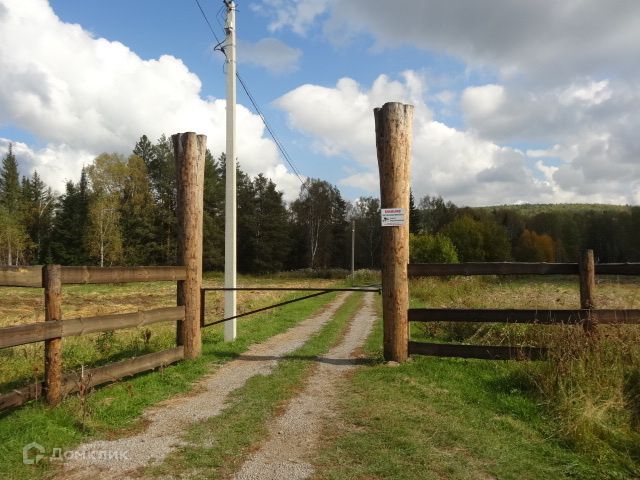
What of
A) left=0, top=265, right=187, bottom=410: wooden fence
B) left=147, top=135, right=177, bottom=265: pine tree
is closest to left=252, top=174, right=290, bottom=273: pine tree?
left=147, top=135, right=177, bottom=265: pine tree

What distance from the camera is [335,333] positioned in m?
11.4

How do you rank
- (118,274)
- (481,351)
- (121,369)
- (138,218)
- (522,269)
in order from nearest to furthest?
1. (121,369)
2. (118,274)
3. (481,351)
4. (522,269)
5. (138,218)

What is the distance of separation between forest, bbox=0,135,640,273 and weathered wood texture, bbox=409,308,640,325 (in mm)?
29548

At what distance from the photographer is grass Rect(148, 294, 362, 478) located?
12.7ft

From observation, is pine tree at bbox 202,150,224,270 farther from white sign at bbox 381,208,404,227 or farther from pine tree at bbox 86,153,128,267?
white sign at bbox 381,208,404,227

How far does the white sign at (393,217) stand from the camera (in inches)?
298

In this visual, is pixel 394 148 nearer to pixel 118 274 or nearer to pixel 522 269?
pixel 522 269

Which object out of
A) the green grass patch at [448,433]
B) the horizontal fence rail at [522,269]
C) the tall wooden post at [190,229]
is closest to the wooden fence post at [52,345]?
the tall wooden post at [190,229]

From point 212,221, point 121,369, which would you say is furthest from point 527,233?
point 121,369

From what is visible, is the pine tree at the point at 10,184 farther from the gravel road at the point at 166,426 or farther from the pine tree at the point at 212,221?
the gravel road at the point at 166,426

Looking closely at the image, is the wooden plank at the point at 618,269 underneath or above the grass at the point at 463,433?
above

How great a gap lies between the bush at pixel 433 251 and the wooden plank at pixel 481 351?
29218 millimetres

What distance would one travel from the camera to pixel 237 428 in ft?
15.6

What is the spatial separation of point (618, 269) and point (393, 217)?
320 centimetres
